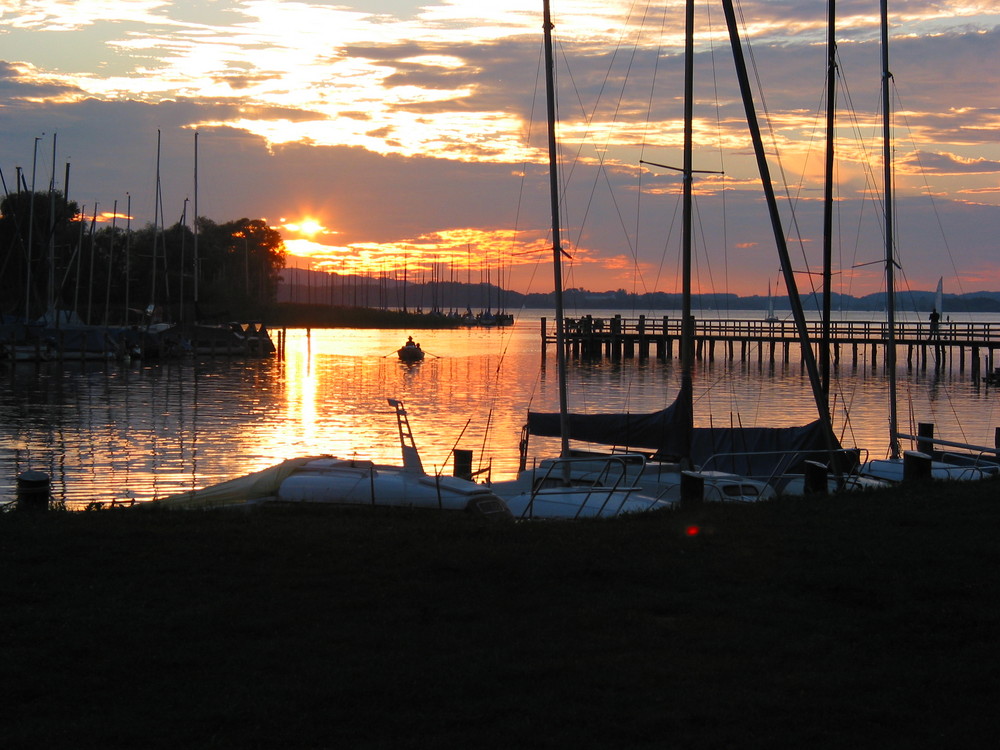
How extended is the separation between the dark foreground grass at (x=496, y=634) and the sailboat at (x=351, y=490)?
265 cm

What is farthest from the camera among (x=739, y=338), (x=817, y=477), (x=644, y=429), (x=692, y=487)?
(x=739, y=338)

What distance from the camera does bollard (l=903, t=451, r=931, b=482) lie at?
561 inches

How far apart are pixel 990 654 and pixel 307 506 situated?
25.5 feet

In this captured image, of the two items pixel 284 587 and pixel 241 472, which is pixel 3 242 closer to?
pixel 241 472

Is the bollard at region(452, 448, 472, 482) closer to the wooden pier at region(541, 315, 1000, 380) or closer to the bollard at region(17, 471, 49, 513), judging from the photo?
the bollard at region(17, 471, 49, 513)

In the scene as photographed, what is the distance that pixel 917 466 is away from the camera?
47.0ft

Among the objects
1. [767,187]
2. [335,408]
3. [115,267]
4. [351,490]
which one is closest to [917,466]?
[767,187]

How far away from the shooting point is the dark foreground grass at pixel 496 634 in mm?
5598

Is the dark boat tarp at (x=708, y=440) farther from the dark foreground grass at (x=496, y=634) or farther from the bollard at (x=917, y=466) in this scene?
the dark foreground grass at (x=496, y=634)

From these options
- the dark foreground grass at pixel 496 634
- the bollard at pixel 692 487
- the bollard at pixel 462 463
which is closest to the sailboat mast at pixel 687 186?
the bollard at pixel 462 463

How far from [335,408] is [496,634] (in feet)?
131

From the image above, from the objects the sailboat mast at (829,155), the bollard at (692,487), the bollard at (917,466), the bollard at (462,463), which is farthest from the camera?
the sailboat mast at (829,155)

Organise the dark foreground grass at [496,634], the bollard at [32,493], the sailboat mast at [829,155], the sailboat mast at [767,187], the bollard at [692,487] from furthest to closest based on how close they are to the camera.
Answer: the sailboat mast at [829,155] → the sailboat mast at [767,187] → the bollard at [692,487] → the bollard at [32,493] → the dark foreground grass at [496,634]

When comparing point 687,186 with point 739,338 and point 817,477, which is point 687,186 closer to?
point 817,477
